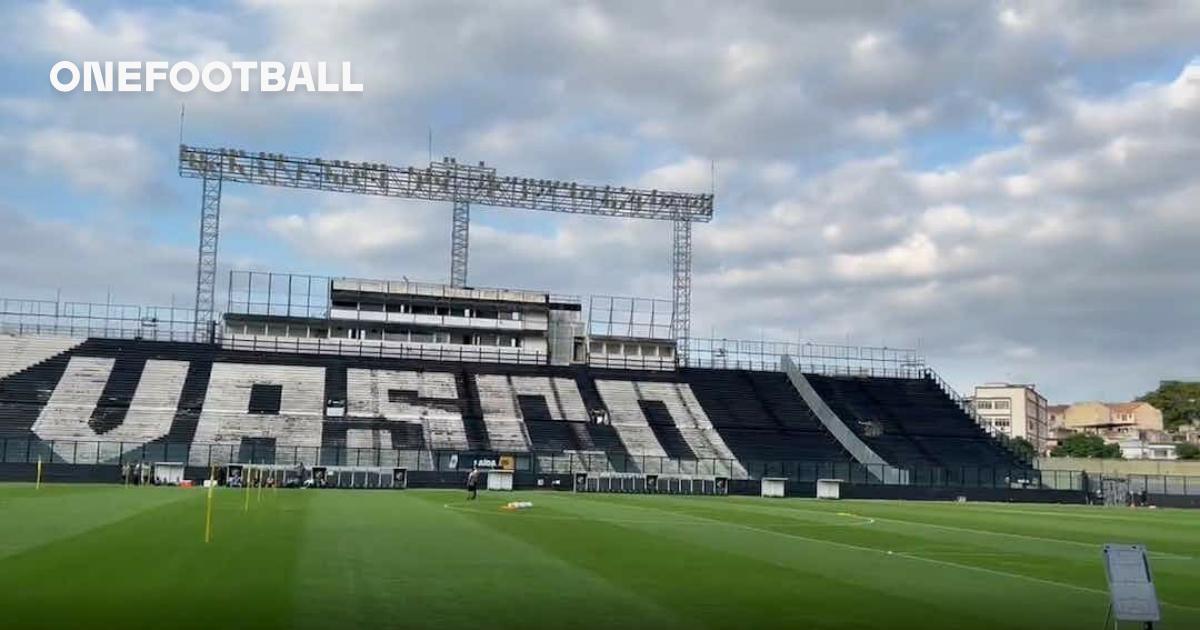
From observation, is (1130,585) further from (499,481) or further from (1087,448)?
(1087,448)

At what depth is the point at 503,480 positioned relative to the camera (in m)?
69.2

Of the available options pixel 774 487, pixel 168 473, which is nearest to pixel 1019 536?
pixel 774 487

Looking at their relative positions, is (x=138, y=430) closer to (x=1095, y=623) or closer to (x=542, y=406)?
(x=542, y=406)

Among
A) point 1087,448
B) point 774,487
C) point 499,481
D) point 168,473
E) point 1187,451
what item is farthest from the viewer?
point 1087,448

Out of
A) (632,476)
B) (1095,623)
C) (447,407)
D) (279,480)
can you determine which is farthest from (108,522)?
(447,407)

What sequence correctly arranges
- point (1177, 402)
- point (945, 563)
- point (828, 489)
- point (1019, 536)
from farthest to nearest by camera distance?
point (1177, 402) → point (828, 489) → point (1019, 536) → point (945, 563)

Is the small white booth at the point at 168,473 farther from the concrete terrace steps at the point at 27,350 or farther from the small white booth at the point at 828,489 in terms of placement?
the small white booth at the point at 828,489

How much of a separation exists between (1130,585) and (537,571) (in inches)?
424

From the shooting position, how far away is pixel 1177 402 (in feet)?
570

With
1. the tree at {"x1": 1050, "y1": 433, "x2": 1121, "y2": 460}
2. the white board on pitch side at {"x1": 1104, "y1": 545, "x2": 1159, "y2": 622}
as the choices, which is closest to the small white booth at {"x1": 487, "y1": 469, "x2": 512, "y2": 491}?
the white board on pitch side at {"x1": 1104, "y1": 545, "x2": 1159, "y2": 622}

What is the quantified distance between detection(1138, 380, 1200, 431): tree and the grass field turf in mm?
146637

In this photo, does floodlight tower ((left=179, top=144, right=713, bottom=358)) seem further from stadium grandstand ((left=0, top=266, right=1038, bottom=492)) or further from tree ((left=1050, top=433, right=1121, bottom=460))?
tree ((left=1050, top=433, right=1121, bottom=460))

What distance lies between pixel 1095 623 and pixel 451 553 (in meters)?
12.8

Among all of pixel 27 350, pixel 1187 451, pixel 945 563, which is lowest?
pixel 945 563
